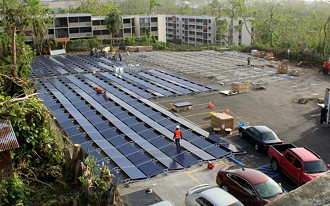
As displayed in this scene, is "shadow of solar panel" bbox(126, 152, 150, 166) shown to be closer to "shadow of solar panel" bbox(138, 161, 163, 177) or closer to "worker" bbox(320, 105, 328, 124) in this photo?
"shadow of solar panel" bbox(138, 161, 163, 177)

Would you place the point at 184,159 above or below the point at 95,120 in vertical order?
below

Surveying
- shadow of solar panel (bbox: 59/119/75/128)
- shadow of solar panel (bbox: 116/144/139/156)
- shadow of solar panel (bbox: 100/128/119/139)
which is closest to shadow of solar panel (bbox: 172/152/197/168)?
shadow of solar panel (bbox: 116/144/139/156)

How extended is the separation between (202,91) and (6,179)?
22.9 metres

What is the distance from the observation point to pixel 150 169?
17.7 m

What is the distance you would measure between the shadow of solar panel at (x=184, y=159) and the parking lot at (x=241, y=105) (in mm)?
349

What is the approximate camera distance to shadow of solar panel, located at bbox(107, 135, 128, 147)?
67.5ft

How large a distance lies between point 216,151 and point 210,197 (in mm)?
6677

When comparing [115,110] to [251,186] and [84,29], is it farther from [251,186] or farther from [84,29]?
[84,29]

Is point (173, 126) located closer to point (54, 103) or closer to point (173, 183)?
point (173, 183)

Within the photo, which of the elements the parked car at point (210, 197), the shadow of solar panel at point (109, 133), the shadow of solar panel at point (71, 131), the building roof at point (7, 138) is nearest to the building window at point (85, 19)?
the shadow of solar panel at point (71, 131)

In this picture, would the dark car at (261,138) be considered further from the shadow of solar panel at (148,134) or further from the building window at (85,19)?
the building window at (85,19)

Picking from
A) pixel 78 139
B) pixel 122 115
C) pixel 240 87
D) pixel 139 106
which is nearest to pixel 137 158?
pixel 78 139

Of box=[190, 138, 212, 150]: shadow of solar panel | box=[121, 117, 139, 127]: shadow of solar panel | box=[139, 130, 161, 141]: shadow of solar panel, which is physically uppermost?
box=[121, 117, 139, 127]: shadow of solar panel

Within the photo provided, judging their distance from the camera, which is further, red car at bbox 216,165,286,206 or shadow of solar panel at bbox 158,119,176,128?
shadow of solar panel at bbox 158,119,176,128
